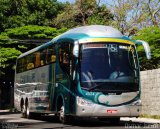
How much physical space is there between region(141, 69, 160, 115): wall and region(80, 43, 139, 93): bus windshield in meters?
5.28

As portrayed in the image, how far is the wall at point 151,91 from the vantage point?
867 inches

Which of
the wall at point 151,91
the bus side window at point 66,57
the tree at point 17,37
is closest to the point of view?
the bus side window at point 66,57

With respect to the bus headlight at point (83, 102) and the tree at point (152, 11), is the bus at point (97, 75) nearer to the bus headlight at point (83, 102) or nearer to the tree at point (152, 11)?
the bus headlight at point (83, 102)

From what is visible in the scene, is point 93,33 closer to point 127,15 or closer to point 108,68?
point 108,68

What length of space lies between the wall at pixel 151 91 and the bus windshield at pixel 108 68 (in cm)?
528

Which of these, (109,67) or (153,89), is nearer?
(109,67)

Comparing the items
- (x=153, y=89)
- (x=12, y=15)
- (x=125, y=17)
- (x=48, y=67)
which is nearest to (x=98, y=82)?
(x=48, y=67)

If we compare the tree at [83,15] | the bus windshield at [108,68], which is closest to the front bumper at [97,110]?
the bus windshield at [108,68]

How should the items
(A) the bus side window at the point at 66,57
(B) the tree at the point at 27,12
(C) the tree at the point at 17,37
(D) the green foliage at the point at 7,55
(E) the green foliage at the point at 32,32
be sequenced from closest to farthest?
(A) the bus side window at the point at 66,57, (D) the green foliage at the point at 7,55, (C) the tree at the point at 17,37, (E) the green foliage at the point at 32,32, (B) the tree at the point at 27,12

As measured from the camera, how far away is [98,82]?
638 inches

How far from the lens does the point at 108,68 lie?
16.3 metres

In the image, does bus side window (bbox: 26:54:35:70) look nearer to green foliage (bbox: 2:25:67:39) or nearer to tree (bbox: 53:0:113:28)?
green foliage (bbox: 2:25:67:39)

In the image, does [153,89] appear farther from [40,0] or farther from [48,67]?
[40,0]

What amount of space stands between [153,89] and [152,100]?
586mm
